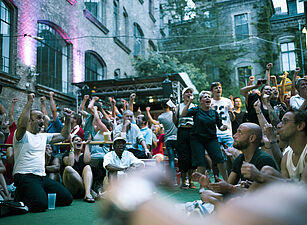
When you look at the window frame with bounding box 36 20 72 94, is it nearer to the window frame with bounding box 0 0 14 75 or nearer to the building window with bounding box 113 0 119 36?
the window frame with bounding box 0 0 14 75

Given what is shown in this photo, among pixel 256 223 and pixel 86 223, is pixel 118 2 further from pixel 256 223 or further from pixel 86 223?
pixel 256 223

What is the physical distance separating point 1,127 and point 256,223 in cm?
822

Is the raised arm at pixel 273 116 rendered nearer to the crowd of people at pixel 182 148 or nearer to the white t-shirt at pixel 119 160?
the crowd of people at pixel 182 148

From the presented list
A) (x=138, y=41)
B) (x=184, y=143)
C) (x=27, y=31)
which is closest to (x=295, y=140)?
(x=184, y=143)

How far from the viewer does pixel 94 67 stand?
694 inches

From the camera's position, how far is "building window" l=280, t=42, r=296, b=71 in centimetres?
2562

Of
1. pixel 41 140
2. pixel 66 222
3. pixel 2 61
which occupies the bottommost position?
pixel 66 222

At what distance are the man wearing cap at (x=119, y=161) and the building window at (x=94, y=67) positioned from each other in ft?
37.5

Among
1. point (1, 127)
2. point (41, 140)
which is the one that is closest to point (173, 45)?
point (1, 127)

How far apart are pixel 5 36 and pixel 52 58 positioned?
2.86 m

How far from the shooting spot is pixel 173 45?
1153 inches

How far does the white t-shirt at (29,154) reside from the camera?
4602 mm

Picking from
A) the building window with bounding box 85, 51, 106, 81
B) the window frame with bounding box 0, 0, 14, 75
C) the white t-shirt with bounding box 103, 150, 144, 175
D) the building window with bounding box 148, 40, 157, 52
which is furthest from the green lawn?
the building window with bounding box 148, 40, 157, 52

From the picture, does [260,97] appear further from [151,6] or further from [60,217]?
[151,6]
